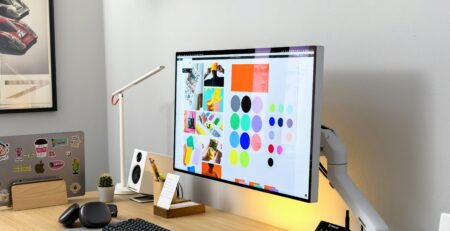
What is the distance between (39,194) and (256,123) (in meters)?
1.01

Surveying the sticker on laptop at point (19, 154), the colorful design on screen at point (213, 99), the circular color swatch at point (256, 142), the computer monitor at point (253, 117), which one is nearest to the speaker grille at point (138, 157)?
the computer monitor at point (253, 117)

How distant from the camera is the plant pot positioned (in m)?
2.43

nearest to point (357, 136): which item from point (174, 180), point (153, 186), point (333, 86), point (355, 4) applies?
point (333, 86)

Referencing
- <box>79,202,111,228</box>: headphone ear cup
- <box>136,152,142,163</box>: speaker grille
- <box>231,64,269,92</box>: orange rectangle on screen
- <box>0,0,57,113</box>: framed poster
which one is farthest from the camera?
<box>0,0,57,113</box>: framed poster

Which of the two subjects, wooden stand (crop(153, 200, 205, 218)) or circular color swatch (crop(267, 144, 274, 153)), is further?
wooden stand (crop(153, 200, 205, 218))

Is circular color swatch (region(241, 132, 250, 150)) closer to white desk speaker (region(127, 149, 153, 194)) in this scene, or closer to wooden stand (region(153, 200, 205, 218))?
wooden stand (region(153, 200, 205, 218))

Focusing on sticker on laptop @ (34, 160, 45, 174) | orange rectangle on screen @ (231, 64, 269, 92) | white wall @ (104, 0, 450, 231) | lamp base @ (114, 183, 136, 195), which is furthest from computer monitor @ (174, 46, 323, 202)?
sticker on laptop @ (34, 160, 45, 174)

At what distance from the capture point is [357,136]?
1.77 metres

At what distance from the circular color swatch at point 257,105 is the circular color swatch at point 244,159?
0.14m

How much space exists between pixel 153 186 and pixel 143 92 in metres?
0.62

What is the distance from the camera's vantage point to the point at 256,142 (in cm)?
182

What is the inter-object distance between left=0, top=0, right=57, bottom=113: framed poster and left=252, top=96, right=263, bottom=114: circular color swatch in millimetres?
1511

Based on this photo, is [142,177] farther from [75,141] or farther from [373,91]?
[373,91]

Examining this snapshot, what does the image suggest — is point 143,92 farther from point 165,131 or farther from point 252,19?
point 252,19
